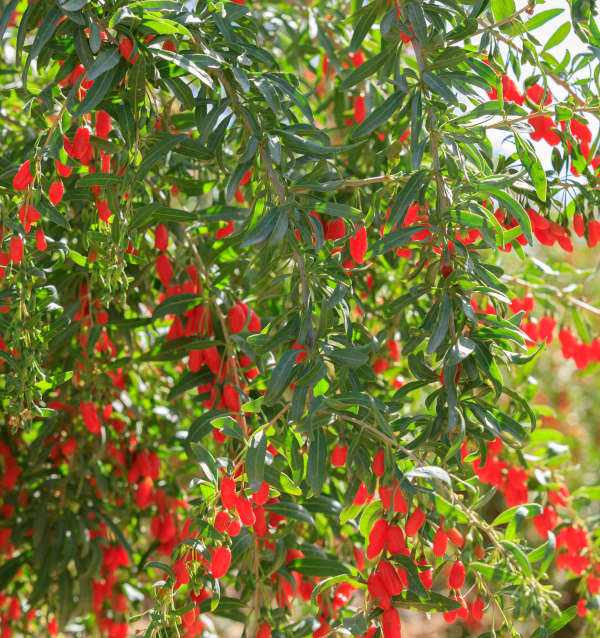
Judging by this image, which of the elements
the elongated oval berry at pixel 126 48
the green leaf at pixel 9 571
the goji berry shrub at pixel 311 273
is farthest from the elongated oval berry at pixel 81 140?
the green leaf at pixel 9 571

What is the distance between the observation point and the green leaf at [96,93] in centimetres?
107

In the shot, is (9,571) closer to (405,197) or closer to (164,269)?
(164,269)

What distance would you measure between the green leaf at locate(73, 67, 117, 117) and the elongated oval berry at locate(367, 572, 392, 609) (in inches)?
30.8

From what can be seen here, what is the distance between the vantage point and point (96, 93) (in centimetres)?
109

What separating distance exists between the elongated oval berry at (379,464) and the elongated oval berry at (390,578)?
130 mm

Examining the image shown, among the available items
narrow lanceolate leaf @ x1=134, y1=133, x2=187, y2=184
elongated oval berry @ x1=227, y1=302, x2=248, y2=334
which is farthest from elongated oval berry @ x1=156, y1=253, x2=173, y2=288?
narrow lanceolate leaf @ x1=134, y1=133, x2=187, y2=184

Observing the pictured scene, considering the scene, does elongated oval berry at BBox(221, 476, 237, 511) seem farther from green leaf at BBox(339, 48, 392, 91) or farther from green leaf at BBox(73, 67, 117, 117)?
green leaf at BBox(339, 48, 392, 91)

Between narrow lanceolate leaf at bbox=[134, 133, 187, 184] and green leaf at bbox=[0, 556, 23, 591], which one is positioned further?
green leaf at bbox=[0, 556, 23, 591]

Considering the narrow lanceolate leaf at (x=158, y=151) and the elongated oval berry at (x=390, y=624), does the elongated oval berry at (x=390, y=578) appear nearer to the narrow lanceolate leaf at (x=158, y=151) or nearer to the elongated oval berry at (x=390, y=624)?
the elongated oval berry at (x=390, y=624)

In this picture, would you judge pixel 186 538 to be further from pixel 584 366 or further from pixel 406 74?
pixel 584 366

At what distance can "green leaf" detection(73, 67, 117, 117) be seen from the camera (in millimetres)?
1070

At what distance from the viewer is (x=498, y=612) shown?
1.07 metres

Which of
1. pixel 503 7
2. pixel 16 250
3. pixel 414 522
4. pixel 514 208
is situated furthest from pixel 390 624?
pixel 503 7

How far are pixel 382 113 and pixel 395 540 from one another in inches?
26.4
